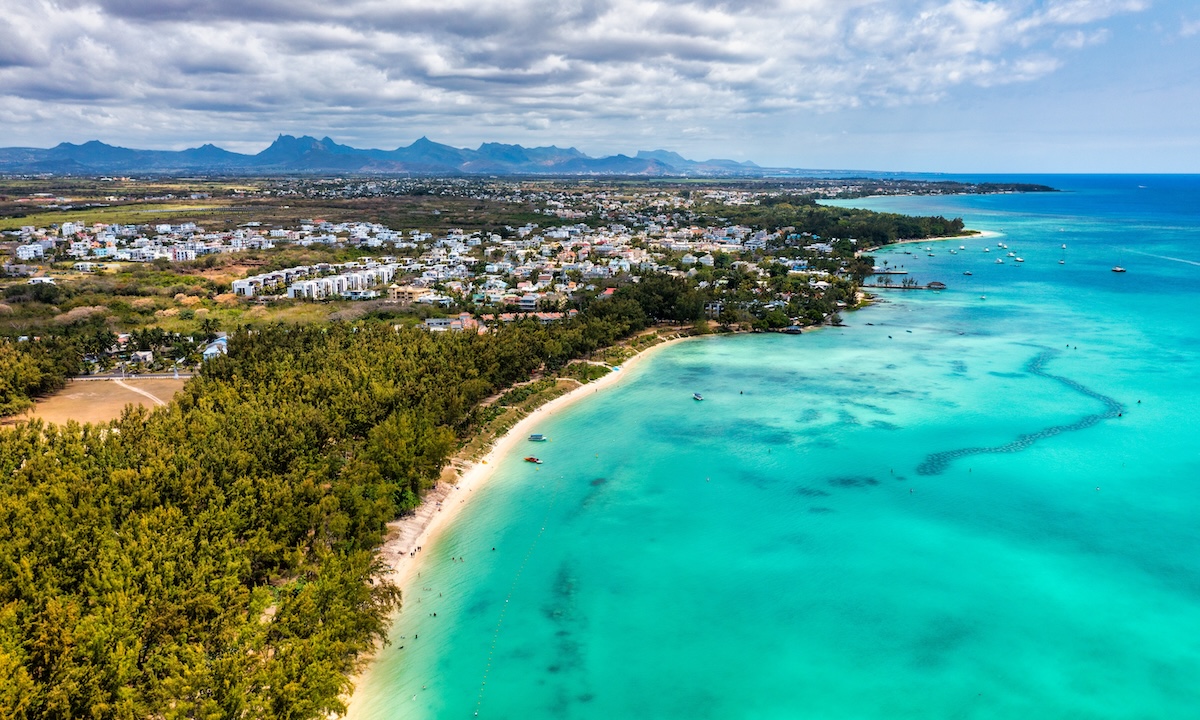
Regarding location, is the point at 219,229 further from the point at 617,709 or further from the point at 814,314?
the point at 617,709

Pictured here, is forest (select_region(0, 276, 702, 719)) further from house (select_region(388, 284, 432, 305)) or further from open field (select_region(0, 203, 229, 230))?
open field (select_region(0, 203, 229, 230))

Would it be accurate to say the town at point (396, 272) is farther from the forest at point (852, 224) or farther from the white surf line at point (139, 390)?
the white surf line at point (139, 390)

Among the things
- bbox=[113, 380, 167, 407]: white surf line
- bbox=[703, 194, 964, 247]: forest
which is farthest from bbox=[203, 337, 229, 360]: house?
bbox=[703, 194, 964, 247]: forest

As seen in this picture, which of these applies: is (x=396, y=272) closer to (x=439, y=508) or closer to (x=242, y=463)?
(x=439, y=508)

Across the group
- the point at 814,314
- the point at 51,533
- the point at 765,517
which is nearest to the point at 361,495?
the point at 51,533

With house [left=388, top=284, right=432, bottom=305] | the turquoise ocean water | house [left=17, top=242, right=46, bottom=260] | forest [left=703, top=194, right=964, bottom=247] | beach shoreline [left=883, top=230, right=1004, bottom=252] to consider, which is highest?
forest [left=703, top=194, right=964, bottom=247]

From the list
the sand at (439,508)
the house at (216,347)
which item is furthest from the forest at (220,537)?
the house at (216,347)
